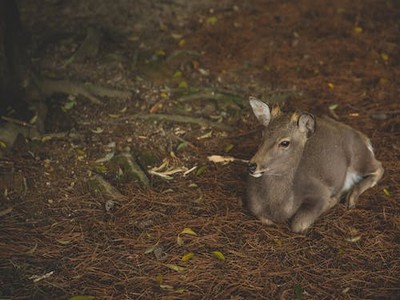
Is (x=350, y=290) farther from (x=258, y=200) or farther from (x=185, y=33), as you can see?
(x=185, y=33)

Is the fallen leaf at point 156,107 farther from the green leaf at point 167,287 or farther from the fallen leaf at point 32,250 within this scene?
the green leaf at point 167,287

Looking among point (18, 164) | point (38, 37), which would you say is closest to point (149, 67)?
point (38, 37)

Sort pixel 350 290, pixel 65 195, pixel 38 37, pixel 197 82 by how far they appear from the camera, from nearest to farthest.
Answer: pixel 350 290 < pixel 65 195 < pixel 197 82 < pixel 38 37

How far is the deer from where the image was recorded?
4867 millimetres

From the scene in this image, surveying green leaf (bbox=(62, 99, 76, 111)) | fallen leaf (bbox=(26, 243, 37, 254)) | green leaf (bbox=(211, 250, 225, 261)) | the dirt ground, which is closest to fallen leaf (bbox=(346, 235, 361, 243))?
the dirt ground

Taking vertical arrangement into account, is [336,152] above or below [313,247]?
above

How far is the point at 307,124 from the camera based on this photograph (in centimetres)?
491

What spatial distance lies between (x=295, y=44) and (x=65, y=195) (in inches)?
184

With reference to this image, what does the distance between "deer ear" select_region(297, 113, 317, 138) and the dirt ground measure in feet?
3.02

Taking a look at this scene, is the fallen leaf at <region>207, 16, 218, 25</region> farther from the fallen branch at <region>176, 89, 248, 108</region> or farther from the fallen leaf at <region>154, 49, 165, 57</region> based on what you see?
the fallen branch at <region>176, 89, 248, 108</region>

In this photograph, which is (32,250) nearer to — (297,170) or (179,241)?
(179,241)

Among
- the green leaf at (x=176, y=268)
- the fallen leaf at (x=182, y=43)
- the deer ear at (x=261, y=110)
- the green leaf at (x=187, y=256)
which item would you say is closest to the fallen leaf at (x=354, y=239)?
the deer ear at (x=261, y=110)

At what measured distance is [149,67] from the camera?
7.75 meters

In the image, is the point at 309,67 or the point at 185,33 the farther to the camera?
the point at 185,33
